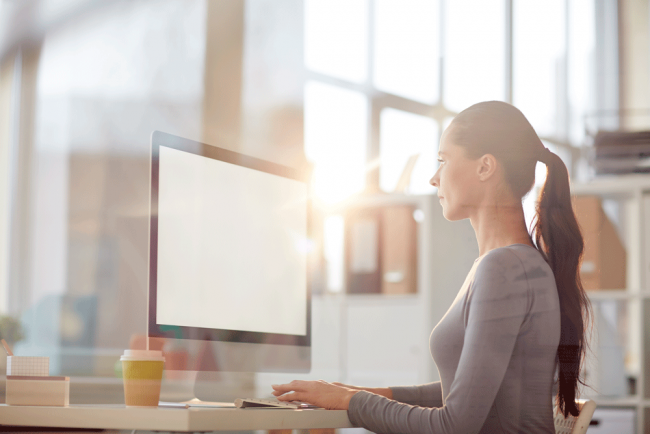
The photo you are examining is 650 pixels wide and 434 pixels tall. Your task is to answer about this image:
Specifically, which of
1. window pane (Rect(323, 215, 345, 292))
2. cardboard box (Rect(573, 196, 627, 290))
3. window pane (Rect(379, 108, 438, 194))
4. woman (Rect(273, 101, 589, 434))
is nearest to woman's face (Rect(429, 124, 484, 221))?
woman (Rect(273, 101, 589, 434))

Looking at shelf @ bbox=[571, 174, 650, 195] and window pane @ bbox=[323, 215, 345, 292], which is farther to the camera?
window pane @ bbox=[323, 215, 345, 292]

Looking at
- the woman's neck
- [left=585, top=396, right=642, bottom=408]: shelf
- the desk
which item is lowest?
[left=585, top=396, right=642, bottom=408]: shelf

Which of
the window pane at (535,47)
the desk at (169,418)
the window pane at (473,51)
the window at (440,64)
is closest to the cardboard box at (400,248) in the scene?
the window at (440,64)

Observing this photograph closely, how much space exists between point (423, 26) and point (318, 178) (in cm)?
56

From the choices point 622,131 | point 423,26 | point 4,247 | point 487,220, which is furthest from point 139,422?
point 622,131

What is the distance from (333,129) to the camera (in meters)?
2.04

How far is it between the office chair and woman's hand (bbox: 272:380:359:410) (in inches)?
13.0

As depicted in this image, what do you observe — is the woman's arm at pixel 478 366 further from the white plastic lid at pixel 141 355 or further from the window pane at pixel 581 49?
the window pane at pixel 581 49

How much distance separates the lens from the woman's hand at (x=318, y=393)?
3.31 ft

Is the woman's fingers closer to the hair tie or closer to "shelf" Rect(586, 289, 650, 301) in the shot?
the hair tie

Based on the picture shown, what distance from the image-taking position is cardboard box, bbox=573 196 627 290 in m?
2.00

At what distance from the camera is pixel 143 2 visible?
2.25 meters

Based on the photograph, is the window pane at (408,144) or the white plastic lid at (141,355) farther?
the window pane at (408,144)

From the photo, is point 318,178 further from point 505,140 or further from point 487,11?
point 505,140
